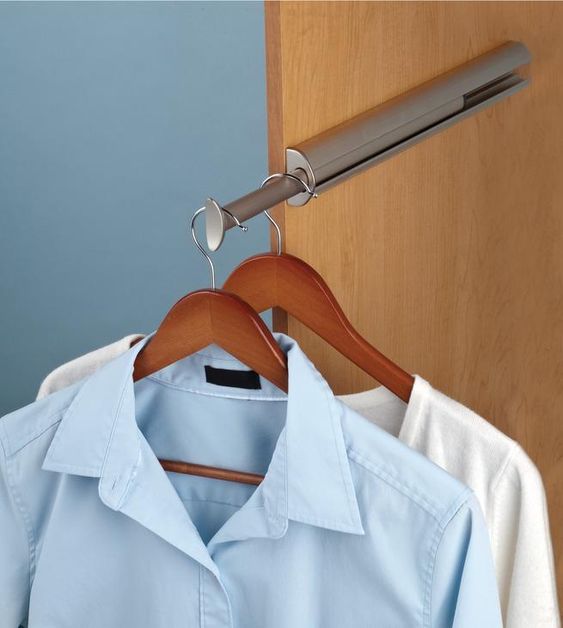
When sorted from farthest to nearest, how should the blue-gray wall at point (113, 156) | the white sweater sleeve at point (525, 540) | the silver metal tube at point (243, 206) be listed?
the blue-gray wall at point (113, 156) < the white sweater sleeve at point (525, 540) < the silver metal tube at point (243, 206)

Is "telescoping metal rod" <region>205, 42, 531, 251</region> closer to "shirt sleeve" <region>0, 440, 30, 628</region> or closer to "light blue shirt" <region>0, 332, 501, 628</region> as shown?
"light blue shirt" <region>0, 332, 501, 628</region>

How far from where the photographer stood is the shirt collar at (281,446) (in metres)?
0.88

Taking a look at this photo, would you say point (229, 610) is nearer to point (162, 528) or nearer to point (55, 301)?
point (162, 528)

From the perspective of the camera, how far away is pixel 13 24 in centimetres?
260

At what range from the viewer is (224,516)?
3.48ft

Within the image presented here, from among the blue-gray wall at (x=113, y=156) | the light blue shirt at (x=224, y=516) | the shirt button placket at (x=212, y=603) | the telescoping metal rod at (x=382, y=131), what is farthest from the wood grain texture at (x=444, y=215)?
the blue-gray wall at (x=113, y=156)

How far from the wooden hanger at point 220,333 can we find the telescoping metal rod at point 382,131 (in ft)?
0.27

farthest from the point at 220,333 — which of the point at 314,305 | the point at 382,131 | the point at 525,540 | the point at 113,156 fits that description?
the point at 113,156

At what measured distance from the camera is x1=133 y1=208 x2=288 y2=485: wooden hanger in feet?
2.92

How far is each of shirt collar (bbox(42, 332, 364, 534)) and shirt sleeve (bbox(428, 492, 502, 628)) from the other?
79mm

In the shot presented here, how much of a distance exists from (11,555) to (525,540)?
51cm

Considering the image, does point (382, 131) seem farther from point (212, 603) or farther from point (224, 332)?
point (212, 603)

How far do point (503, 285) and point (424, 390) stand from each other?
20 centimetres

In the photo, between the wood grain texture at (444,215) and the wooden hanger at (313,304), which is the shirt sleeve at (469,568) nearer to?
the wooden hanger at (313,304)
